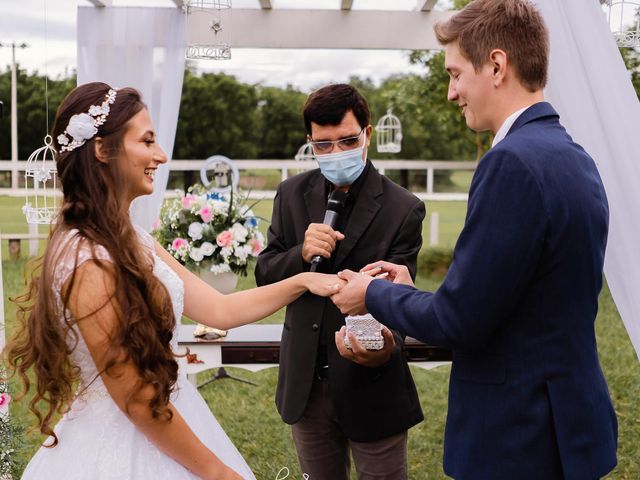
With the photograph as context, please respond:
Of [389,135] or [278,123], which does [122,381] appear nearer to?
[389,135]

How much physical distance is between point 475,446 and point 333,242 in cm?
88

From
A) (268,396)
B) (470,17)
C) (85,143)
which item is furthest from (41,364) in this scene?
(268,396)

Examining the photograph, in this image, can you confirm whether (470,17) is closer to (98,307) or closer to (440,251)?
(98,307)

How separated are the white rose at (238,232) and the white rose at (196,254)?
0.21 m

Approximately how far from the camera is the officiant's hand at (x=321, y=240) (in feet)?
8.50

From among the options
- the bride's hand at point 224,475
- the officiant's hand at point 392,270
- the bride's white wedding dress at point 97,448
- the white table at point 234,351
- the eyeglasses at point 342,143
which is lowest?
the white table at point 234,351

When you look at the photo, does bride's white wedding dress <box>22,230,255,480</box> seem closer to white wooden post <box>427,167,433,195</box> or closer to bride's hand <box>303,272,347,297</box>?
bride's hand <box>303,272,347,297</box>

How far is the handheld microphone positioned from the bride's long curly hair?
2.32 feet

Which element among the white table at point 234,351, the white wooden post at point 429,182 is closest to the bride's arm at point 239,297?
the white table at point 234,351

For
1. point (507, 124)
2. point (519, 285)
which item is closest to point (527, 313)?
point (519, 285)

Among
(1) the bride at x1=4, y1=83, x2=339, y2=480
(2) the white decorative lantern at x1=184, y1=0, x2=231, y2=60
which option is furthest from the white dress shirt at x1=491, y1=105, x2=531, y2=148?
(2) the white decorative lantern at x1=184, y1=0, x2=231, y2=60

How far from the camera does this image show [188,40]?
17.9 feet

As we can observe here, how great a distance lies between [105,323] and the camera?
1.81 metres

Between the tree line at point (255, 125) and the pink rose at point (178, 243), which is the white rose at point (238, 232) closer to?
the pink rose at point (178, 243)
